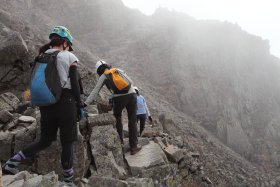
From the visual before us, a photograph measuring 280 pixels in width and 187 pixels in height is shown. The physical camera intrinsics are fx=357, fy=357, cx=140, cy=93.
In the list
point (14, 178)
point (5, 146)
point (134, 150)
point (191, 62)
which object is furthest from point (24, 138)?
point (191, 62)

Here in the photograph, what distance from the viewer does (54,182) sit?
4.32 meters

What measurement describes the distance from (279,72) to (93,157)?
69.8m

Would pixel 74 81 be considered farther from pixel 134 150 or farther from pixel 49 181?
pixel 134 150

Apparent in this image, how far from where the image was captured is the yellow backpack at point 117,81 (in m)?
6.82

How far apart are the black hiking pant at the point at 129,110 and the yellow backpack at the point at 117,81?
0.16 meters

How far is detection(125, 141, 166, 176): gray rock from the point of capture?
706 centimetres

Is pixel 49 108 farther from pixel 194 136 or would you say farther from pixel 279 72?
pixel 279 72

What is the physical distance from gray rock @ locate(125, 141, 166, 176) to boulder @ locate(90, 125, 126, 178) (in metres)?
0.28

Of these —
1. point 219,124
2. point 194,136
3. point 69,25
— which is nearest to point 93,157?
point 194,136

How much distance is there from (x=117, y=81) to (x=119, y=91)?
0.27 metres

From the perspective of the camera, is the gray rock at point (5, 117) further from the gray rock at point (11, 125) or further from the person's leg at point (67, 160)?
the person's leg at point (67, 160)

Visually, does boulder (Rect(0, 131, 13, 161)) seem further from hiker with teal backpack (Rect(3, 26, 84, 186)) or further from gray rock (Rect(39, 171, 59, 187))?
gray rock (Rect(39, 171, 59, 187))

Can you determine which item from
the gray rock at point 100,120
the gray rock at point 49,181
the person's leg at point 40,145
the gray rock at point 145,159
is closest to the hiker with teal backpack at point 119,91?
the gray rock at point 145,159

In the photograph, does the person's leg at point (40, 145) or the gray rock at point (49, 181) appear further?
the person's leg at point (40, 145)
